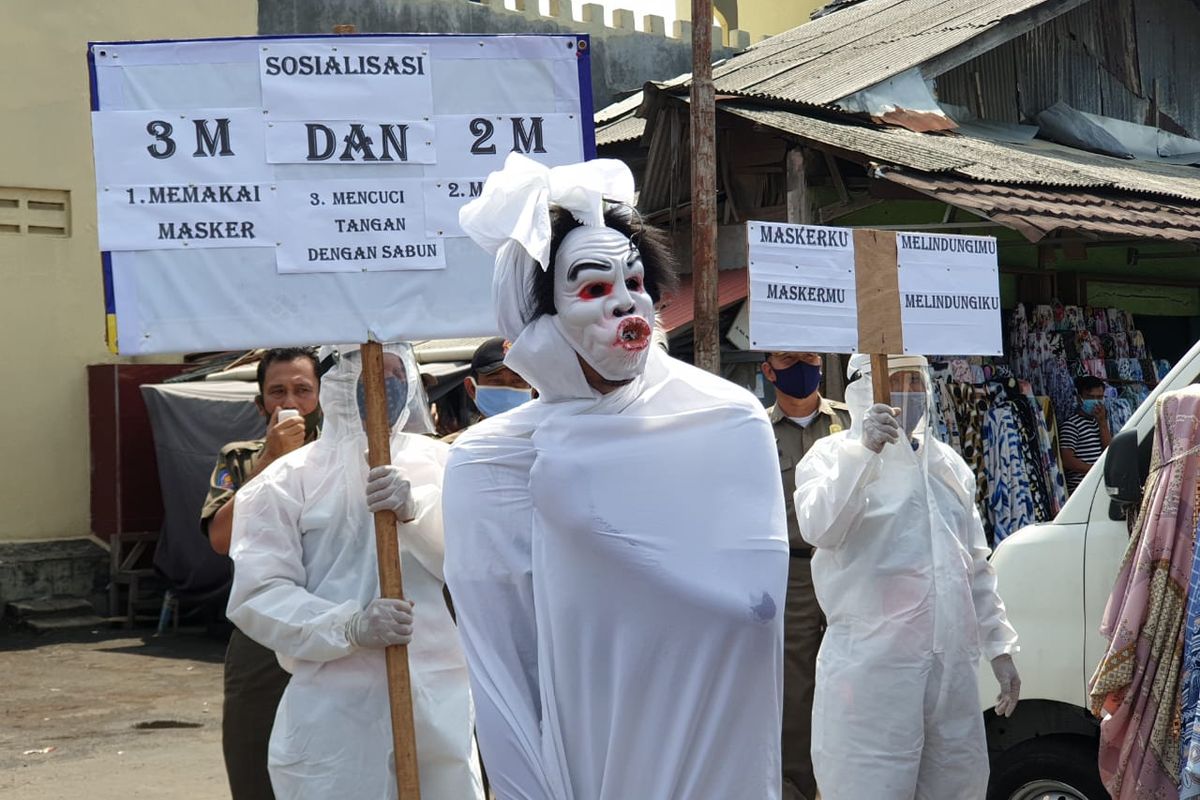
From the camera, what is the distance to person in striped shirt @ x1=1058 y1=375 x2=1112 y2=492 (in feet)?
35.2

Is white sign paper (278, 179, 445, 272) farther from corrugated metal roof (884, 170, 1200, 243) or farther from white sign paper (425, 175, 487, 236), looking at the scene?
corrugated metal roof (884, 170, 1200, 243)


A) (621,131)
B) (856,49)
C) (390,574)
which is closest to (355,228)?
(390,574)

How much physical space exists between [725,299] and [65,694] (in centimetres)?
507

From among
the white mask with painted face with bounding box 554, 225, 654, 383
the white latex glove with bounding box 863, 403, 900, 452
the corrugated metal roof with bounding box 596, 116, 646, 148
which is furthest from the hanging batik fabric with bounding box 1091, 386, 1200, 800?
the corrugated metal roof with bounding box 596, 116, 646, 148

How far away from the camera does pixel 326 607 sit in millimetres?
4215

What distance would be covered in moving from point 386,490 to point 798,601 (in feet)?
8.42

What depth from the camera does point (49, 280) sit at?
594 inches

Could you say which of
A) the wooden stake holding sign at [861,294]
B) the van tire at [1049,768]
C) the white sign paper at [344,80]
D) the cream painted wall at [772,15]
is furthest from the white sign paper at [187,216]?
the cream painted wall at [772,15]

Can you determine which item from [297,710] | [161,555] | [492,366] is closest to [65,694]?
[161,555]

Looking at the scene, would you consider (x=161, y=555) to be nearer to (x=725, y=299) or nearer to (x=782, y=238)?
(x=725, y=299)

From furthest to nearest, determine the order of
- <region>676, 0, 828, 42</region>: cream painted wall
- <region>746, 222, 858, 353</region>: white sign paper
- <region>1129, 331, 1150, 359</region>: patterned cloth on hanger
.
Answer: <region>676, 0, 828, 42</region>: cream painted wall < <region>1129, 331, 1150, 359</region>: patterned cloth on hanger < <region>746, 222, 858, 353</region>: white sign paper

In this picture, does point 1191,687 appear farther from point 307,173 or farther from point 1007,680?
point 307,173

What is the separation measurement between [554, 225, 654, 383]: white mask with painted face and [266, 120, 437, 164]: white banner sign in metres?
1.04

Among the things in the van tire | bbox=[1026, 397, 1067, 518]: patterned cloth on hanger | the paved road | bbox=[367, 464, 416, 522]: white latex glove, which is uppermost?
bbox=[367, 464, 416, 522]: white latex glove
